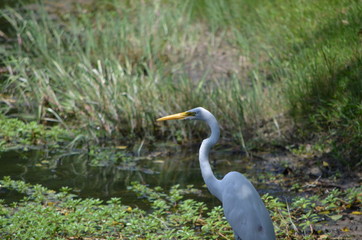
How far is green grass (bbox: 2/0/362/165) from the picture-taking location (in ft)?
18.4

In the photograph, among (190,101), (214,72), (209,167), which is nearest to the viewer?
(209,167)

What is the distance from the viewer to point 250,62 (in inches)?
300

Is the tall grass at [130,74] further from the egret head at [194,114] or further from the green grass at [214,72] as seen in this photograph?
the egret head at [194,114]

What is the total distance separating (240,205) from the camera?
3443 mm

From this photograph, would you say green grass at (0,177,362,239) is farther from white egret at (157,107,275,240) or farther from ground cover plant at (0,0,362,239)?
white egret at (157,107,275,240)

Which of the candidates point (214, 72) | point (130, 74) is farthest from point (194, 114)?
point (214, 72)

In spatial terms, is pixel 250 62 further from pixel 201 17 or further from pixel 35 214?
pixel 35 214

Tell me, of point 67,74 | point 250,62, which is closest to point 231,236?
point 67,74

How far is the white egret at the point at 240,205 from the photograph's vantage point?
130 inches

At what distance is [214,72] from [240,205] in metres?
4.28

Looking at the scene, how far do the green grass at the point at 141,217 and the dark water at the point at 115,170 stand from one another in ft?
0.90

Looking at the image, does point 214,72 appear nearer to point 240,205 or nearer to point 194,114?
point 194,114

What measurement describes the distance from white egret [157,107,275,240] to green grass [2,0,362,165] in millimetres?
1658

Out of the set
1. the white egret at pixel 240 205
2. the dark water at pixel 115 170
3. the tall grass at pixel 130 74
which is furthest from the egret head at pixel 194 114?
the tall grass at pixel 130 74
